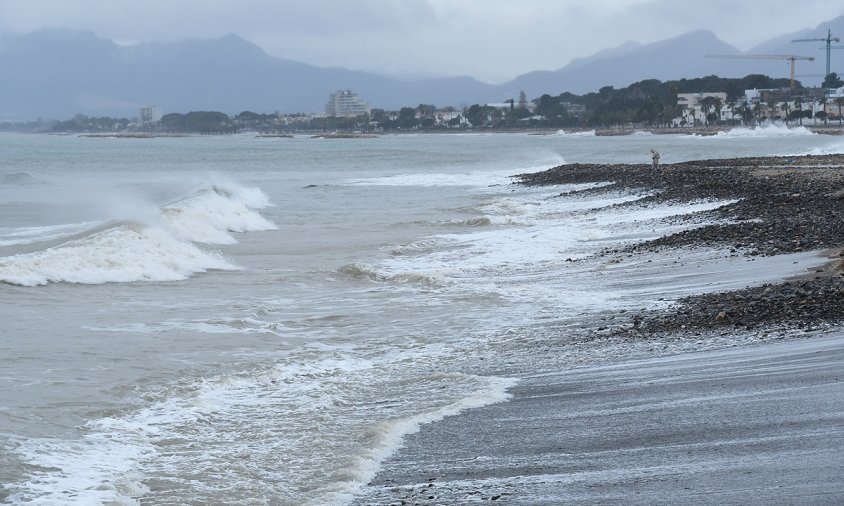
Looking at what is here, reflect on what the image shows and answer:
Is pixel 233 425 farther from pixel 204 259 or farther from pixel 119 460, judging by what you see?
pixel 204 259

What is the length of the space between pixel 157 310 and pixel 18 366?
4.04 m

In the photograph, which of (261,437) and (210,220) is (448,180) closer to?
(210,220)

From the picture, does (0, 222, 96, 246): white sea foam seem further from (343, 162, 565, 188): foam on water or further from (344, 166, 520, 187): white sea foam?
(344, 166, 520, 187): white sea foam

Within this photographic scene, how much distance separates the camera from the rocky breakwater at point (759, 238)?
11094 mm

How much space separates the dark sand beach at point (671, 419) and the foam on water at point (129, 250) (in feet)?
32.2

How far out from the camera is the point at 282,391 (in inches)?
385

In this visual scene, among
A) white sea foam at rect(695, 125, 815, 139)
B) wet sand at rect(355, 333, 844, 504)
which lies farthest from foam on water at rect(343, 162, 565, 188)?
white sea foam at rect(695, 125, 815, 139)

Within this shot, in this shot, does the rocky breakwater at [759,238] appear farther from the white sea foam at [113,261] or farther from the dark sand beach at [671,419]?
the white sea foam at [113,261]

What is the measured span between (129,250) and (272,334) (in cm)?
852

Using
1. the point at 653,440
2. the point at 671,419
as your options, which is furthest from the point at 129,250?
the point at 653,440

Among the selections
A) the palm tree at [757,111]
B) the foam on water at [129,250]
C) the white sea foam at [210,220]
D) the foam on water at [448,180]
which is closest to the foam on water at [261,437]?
the foam on water at [129,250]

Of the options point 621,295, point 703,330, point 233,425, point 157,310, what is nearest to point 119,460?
point 233,425

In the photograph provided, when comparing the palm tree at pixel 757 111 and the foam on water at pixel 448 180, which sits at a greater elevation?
the palm tree at pixel 757 111

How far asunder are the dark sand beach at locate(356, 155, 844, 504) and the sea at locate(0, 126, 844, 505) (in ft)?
1.57
